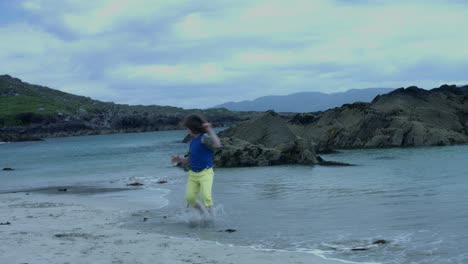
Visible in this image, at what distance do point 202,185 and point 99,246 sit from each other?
9.67 feet

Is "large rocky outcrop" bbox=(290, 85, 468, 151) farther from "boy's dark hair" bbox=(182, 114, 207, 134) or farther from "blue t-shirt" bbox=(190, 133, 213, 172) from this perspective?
"boy's dark hair" bbox=(182, 114, 207, 134)

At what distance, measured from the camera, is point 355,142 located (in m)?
42.7

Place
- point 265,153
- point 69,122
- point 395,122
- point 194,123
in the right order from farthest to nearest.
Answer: point 69,122
point 395,122
point 265,153
point 194,123

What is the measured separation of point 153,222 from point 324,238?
160 inches

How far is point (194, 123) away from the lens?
12.0 metres

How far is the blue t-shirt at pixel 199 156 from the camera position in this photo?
12.1 m

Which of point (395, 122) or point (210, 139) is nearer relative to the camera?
point (210, 139)

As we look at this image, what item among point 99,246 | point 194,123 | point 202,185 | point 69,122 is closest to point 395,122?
point 202,185

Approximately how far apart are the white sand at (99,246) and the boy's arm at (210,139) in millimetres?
2027

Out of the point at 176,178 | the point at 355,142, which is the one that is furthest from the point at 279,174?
the point at 355,142

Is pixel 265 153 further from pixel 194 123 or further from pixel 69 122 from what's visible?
pixel 69 122

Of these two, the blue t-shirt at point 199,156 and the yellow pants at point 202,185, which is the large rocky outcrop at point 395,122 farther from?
the blue t-shirt at point 199,156

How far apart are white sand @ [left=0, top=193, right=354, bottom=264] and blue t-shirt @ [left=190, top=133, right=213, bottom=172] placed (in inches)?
67.9

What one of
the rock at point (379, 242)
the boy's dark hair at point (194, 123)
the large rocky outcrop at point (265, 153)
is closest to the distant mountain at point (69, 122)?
the large rocky outcrop at point (265, 153)
